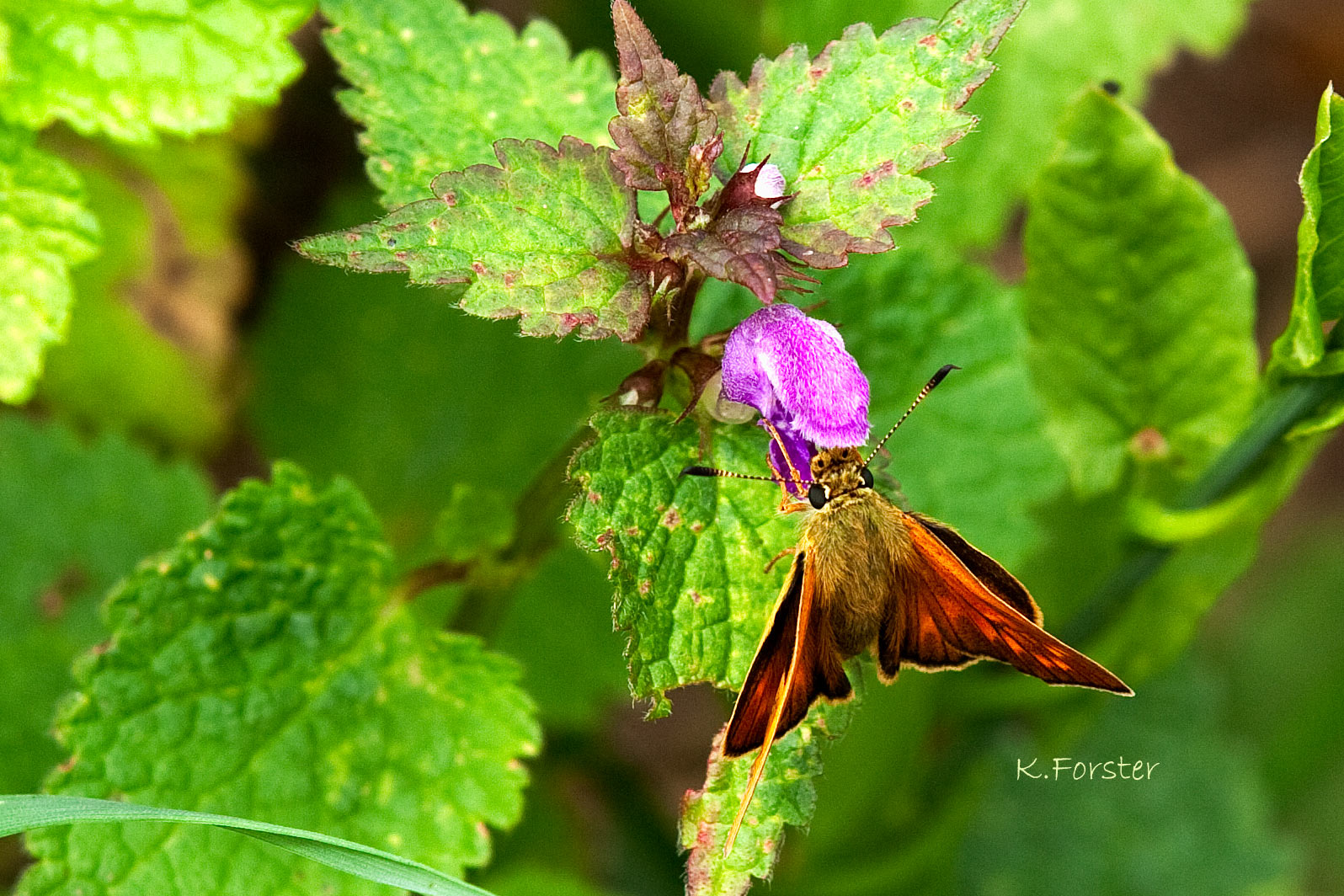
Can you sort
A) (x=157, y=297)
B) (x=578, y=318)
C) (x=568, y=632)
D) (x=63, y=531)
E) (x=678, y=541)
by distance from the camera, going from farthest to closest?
1. (x=157, y=297)
2. (x=568, y=632)
3. (x=63, y=531)
4. (x=678, y=541)
5. (x=578, y=318)

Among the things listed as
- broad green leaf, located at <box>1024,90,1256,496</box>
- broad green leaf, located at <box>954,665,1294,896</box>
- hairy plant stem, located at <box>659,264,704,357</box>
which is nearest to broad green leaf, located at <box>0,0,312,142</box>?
hairy plant stem, located at <box>659,264,704,357</box>

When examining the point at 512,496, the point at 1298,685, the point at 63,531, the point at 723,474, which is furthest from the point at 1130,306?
the point at 63,531

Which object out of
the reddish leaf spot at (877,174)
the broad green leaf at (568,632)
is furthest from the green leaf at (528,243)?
the broad green leaf at (568,632)

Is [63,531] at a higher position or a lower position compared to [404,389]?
lower

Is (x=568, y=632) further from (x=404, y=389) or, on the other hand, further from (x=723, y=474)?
(x=723, y=474)

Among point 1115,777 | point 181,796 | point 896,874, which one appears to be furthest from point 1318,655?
point 181,796

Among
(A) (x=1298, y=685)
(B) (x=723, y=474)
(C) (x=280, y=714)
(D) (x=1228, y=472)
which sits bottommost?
(C) (x=280, y=714)
